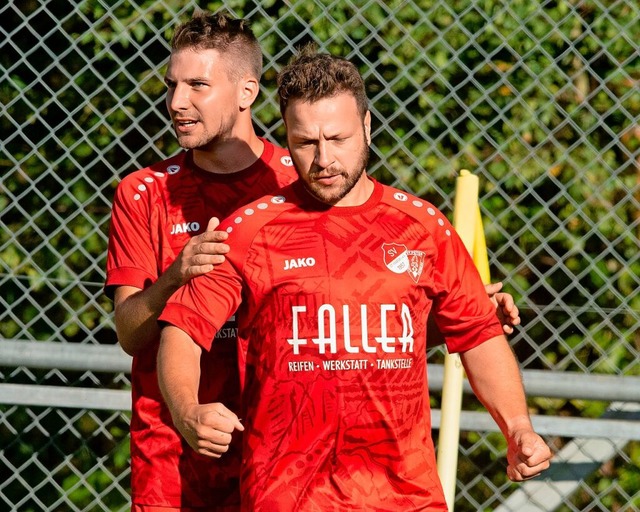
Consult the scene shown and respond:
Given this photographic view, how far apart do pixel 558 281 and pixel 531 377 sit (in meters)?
1.22

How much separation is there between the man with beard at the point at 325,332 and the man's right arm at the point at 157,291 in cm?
4

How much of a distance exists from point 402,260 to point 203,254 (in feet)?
1.62

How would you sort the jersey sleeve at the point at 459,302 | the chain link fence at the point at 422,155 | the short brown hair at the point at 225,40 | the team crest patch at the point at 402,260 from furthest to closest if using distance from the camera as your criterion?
the chain link fence at the point at 422,155, the short brown hair at the point at 225,40, the jersey sleeve at the point at 459,302, the team crest patch at the point at 402,260

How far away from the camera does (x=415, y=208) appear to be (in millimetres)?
2855

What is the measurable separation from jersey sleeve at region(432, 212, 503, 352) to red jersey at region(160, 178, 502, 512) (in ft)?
0.29

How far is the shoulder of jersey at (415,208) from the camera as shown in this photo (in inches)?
112

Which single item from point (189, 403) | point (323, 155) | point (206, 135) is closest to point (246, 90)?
point (206, 135)

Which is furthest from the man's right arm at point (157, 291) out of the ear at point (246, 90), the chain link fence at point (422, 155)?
the chain link fence at point (422, 155)

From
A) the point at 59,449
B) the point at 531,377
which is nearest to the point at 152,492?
the point at 531,377

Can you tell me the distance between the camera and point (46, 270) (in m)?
5.10

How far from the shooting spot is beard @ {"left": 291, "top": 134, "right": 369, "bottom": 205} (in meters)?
2.69

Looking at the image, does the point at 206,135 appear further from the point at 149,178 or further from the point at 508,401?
the point at 508,401

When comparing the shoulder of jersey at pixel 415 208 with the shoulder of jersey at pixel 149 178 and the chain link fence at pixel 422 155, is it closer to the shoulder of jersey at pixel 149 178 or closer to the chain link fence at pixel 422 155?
the shoulder of jersey at pixel 149 178

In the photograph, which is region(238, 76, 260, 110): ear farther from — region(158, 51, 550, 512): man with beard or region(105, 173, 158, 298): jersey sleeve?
region(158, 51, 550, 512): man with beard
